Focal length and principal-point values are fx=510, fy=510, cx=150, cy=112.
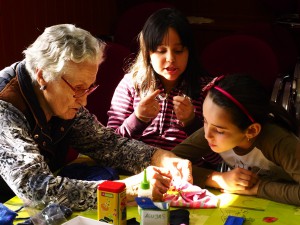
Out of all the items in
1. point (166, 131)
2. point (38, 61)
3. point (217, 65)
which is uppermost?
Answer: point (38, 61)

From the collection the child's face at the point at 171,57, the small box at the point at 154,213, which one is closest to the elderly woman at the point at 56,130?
the small box at the point at 154,213

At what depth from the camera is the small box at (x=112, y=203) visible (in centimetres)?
154

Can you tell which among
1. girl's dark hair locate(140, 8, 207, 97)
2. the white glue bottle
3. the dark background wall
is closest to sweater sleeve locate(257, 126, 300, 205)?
the white glue bottle

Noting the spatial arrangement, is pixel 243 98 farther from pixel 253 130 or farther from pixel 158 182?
pixel 158 182

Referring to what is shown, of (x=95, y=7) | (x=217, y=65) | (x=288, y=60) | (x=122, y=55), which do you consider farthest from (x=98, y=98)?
(x=288, y=60)

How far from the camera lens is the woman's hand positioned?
1.88m

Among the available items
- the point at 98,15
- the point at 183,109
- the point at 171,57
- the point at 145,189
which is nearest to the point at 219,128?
the point at 145,189

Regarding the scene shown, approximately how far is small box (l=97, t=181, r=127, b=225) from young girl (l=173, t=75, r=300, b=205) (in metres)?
0.47

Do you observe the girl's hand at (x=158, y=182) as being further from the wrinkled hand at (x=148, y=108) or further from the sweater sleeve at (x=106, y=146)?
the wrinkled hand at (x=148, y=108)

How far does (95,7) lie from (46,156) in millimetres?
2501

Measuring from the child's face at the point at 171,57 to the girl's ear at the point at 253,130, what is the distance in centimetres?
64

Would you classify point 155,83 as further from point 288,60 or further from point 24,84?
point 288,60

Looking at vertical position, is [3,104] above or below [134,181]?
above

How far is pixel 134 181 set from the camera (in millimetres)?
1790
